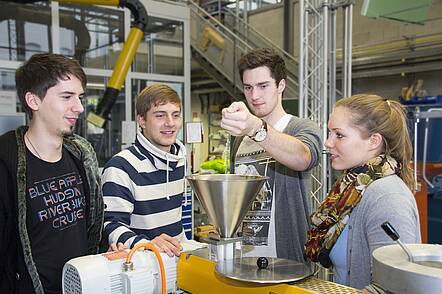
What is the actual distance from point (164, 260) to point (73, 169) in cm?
64

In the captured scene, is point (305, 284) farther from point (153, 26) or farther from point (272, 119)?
point (153, 26)

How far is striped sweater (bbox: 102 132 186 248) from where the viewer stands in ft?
5.74

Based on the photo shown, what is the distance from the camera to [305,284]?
105cm

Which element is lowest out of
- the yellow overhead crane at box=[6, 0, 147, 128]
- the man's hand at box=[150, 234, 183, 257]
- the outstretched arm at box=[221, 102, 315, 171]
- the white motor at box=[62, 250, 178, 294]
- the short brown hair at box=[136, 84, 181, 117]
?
the white motor at box=[62, 250, 178, 294]

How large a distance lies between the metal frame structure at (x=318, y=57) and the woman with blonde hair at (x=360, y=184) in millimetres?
2561

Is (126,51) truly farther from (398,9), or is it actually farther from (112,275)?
(112,275)

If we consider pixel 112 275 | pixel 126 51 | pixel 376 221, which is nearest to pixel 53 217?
pixel 112 275

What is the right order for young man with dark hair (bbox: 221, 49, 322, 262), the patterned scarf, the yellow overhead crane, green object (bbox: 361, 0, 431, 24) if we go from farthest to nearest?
the yellow overhead crane
green object (bbox: 361, 0, 431, 24)
young man with dark hair (bbox: 221, 49, 322, 262)
the patterned scarf

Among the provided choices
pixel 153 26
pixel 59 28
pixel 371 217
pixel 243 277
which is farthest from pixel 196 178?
pixel 153 26

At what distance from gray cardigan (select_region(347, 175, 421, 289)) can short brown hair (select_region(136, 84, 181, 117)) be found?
39.3 inches

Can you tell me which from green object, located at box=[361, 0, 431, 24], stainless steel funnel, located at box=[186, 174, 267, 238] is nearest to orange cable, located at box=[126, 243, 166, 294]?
stainless steel funnel, located at box=[186, 174, 267, 238]

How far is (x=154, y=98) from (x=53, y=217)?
2.23ft

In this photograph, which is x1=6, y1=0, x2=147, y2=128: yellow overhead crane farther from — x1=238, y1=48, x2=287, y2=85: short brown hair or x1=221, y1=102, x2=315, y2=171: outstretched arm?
x1=221, y1=102, x2=315, y2=171: outstretched arm

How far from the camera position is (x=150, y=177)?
1888 millimetres
